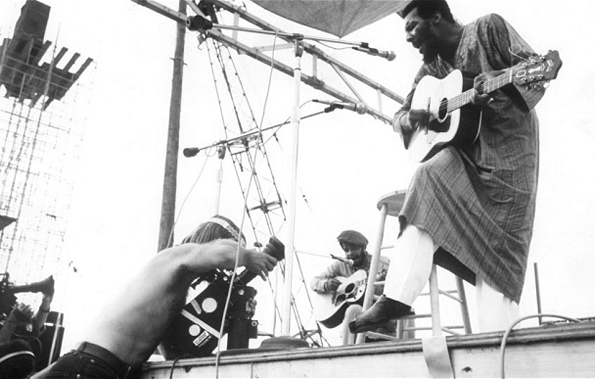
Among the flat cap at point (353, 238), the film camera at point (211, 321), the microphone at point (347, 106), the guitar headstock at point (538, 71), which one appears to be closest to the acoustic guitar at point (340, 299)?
the flat cap at point (353, 238)

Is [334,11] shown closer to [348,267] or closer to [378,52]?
[378,52]

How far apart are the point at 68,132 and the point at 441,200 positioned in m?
16.2

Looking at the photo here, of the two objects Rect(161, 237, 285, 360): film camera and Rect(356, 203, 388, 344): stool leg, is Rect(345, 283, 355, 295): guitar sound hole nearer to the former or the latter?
Rect(356, 203, 388, 344): stool leg

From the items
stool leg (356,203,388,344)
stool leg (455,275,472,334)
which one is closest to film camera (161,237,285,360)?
stool leg (356,203,388,344)

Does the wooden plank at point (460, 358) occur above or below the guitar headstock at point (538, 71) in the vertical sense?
below

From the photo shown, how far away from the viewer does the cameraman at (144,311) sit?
193 cm

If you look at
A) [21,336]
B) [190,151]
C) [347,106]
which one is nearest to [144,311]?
[347,106]

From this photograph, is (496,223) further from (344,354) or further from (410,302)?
(344,354)

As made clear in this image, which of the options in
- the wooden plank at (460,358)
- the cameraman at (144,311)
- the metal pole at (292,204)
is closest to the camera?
the wooden plank at (460,358)

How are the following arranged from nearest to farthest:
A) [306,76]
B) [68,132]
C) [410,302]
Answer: [410,302], [306,76], [68,132]

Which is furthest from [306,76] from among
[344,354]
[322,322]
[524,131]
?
[344,354]

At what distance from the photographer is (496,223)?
5.80ft

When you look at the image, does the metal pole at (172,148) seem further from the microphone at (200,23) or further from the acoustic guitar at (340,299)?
the microphone at (200,23)

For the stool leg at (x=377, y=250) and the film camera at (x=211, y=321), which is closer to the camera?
the film camera at (x=211, y=321)
